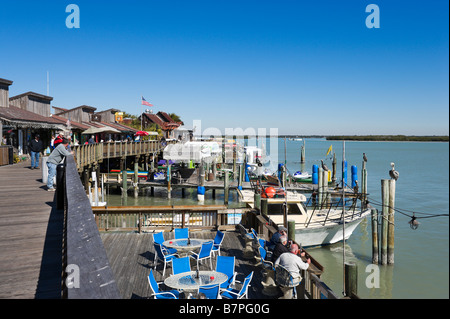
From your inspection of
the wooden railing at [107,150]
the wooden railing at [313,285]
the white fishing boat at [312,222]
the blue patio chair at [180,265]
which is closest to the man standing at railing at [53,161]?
the blue patio chair at [180,265]

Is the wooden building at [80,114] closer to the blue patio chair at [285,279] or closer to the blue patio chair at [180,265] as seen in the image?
the blue patio chair at [180,265]

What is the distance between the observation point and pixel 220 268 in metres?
8.71

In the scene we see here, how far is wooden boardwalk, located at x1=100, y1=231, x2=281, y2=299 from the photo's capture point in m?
8.86

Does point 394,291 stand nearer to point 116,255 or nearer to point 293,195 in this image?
point 293,195

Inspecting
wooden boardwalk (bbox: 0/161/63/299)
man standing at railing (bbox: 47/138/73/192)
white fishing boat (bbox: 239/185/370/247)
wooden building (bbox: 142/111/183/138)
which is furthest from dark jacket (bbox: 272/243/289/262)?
wooden building (bbox: 142/111/183/138)

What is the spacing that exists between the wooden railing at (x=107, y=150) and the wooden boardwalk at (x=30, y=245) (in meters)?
12.8

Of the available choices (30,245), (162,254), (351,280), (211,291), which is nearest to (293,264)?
(351,280)

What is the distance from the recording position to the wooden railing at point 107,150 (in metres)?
24.0

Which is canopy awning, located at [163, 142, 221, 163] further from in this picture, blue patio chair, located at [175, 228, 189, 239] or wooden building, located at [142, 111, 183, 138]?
wooden building, located at [142, 111, 183, 138]

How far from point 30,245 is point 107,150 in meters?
27.6

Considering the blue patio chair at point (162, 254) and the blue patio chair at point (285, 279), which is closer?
the blue patio chair at point (285, 279)

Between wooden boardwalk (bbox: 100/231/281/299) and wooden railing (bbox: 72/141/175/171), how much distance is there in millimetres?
11080
